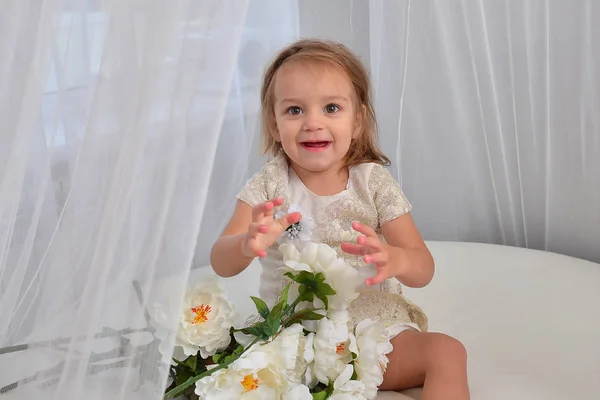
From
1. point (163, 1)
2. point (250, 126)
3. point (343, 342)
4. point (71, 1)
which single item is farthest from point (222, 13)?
point (250, 126)

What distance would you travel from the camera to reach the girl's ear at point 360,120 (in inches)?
55.4

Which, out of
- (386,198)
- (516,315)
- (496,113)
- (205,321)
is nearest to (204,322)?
(205,321)

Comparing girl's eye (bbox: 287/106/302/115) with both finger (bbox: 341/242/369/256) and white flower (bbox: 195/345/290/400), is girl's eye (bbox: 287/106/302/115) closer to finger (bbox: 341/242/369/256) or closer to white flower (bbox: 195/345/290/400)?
finger (bbox: 341/242/369/256)

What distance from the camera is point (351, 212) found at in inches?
53.8

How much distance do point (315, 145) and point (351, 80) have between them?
5.2 inches

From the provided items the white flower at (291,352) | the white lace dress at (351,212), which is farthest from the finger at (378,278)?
the white lace dress at (351,212)

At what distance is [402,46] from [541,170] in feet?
1.34

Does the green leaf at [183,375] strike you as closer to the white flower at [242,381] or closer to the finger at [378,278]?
the white flower at [242,381]

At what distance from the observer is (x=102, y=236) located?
0.84 m

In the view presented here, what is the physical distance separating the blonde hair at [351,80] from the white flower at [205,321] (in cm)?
41

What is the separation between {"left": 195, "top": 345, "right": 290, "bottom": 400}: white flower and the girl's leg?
30 centimetres

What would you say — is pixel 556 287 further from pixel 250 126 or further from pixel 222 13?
pixel 222 13

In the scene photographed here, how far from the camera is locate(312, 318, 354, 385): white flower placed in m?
1.05

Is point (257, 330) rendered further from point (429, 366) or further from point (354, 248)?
point (429, 366)
